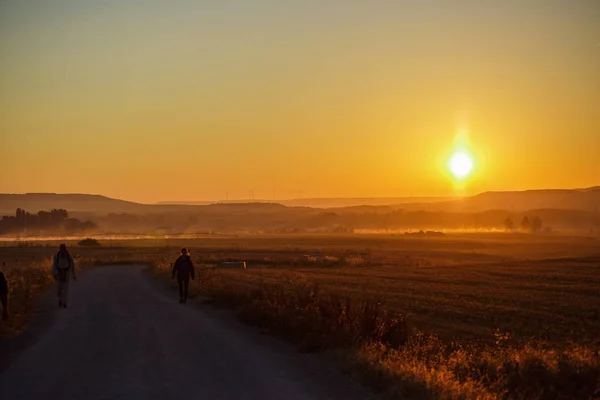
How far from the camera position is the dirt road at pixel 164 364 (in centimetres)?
1169

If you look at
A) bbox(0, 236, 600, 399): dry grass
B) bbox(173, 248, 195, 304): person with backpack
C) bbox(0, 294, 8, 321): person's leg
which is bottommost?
bbox(0, 236, 600, 399): dry grass

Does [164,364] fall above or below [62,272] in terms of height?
below

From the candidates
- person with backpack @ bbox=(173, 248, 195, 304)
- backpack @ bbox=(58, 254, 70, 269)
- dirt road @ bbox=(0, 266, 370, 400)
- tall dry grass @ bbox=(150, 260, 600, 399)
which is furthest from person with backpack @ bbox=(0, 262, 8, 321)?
person with backpack @ bbox=(173, 248, 195, 304)

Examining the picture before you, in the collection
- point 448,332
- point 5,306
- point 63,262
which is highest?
point 63,262

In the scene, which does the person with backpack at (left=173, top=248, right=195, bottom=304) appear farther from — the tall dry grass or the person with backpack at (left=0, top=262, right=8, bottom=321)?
the person with backpack at (left=0, top=262, right=8, bottom=321)

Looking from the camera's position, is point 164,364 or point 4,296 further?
point 4,296

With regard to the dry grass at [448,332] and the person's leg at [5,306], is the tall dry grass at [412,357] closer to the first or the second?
the dry grass at [448,332]

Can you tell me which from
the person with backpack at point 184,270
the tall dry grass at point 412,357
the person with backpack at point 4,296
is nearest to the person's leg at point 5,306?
the person with backpack at point 4,296

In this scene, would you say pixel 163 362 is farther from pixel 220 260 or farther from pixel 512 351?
pixel 220 260

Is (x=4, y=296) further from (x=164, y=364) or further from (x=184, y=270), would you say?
(x=184, y=270)

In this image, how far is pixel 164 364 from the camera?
13828mm

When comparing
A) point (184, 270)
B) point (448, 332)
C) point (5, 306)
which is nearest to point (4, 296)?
point (5, 306)

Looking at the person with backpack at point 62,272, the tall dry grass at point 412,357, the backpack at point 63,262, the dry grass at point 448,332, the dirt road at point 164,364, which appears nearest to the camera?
the dirt road at point 164,364

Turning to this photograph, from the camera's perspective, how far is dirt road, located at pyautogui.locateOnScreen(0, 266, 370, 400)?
1169 centimetres
